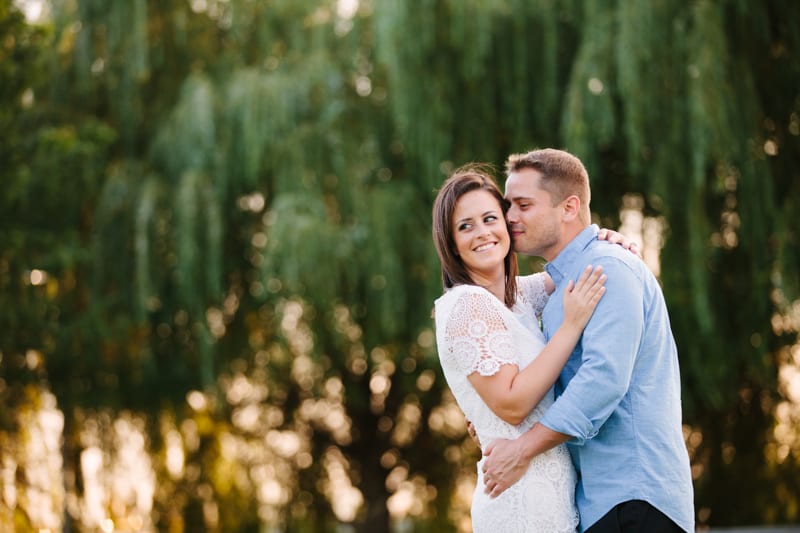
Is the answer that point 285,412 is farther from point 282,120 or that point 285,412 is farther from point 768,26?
point 768,26

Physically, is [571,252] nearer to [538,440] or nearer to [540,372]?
[540,372]

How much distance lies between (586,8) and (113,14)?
3.59m

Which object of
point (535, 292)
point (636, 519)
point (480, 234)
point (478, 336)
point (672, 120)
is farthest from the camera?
point (672, 120)

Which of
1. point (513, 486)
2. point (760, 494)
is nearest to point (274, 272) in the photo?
point (760, 494)

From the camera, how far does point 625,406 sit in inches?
96.8

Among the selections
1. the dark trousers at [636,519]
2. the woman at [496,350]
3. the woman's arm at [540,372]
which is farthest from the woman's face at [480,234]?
the dark trousers at [636,519]

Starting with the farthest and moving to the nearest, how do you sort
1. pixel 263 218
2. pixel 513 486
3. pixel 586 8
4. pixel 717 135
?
pixel 263 218, pixel 586 8, pixel 717 135, pixel 513 486

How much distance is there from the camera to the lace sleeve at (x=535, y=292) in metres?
2.97

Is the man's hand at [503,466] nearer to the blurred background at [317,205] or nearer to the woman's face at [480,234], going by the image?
the woman's face at [480,234]

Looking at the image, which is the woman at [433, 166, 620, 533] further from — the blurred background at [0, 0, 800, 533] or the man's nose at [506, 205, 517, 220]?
the blurred background at [0, 0, 800, 533]

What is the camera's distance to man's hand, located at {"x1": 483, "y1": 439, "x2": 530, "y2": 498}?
2.48 meters

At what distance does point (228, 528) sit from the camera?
934 centimetres

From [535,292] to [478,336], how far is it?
1.79ft

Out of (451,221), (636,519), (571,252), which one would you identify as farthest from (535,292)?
(636,519)
